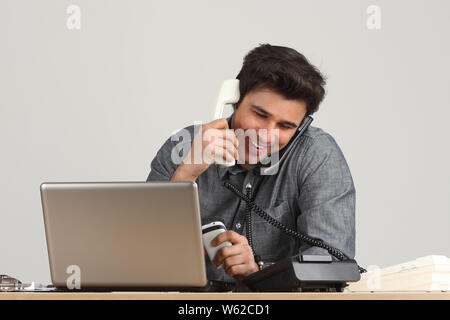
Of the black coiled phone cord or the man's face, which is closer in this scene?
the black coiled phone cord

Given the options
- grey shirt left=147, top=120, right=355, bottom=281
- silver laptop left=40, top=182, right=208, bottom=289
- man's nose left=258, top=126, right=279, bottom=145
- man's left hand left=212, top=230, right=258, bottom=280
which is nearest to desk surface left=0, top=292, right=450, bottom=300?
silver laptop left=40, top=182, right=208, bottom=289

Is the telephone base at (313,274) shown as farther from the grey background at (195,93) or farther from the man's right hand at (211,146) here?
the grey background at (195,93)

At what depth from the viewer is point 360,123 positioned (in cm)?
271

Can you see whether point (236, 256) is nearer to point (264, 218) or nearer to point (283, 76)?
point (264, 218)

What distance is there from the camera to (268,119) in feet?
6.38

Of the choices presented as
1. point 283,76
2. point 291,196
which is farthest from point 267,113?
point 291,196

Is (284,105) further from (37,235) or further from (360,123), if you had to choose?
(37,235)

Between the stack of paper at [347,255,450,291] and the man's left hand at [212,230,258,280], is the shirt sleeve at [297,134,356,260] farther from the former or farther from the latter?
the stack of paper at [347,255,450,291]

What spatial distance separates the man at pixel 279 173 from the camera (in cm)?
187

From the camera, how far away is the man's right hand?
5.75 ft

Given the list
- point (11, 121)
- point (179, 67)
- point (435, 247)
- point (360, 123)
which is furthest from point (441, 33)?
point (11, 121)

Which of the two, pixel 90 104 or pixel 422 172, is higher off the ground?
pixel 90 104

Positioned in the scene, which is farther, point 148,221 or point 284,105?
point 284,105

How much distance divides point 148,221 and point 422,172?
5.90ft
